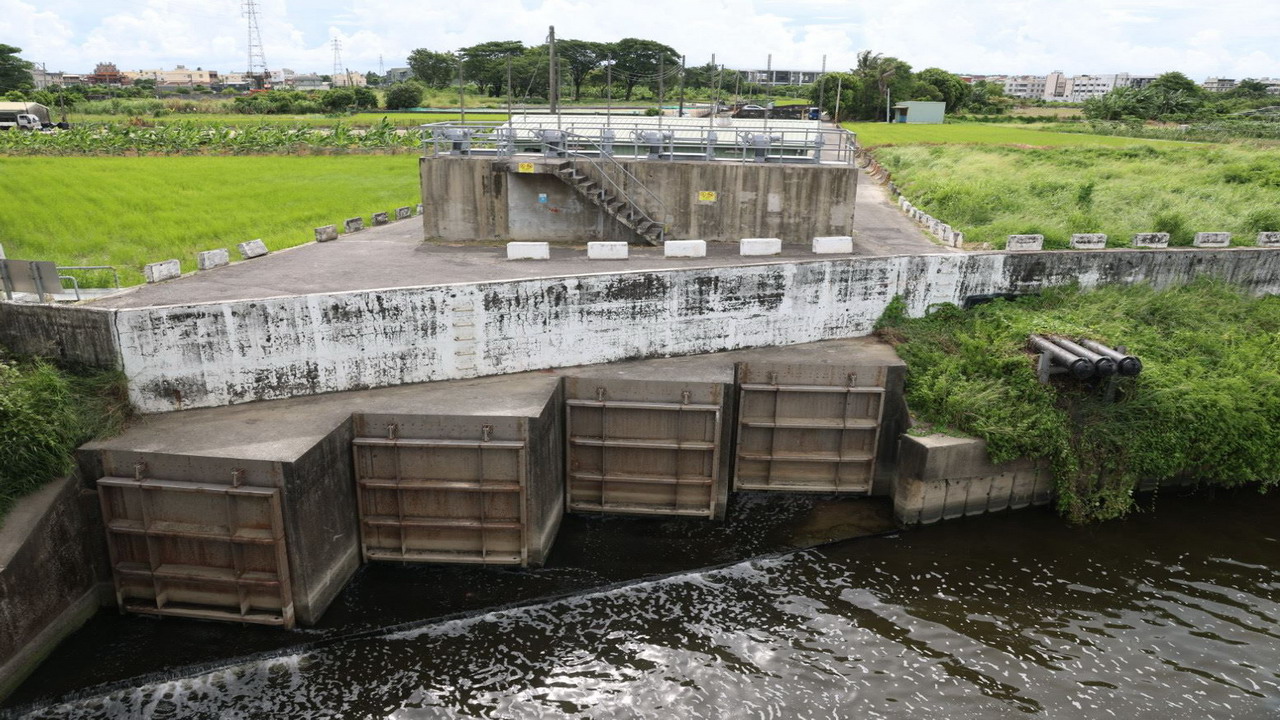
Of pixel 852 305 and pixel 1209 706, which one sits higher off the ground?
pixel 852 305

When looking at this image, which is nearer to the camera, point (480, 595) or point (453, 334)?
point (480, 595)

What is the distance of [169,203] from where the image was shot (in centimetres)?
2991

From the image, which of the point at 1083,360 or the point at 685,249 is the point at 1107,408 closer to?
the point at 1083,360

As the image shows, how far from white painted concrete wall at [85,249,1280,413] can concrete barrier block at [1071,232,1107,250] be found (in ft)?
3.43

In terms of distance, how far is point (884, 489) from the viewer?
20172 millimetres

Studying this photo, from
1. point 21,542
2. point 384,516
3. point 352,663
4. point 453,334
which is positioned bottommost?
point 352,663

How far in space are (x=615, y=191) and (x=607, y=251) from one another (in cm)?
332

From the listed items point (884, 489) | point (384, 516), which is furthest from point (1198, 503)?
point (384, 516)

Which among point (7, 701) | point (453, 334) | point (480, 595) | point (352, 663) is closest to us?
point (7, 701)

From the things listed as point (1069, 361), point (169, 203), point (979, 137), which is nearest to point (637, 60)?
point (979, 137)

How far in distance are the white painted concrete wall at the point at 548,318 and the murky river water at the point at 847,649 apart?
568cm

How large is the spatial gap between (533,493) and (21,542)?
337 inches

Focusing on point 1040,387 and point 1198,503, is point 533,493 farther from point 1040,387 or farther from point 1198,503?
point 1198,503

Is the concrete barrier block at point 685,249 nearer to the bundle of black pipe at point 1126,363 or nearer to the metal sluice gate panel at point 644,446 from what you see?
the metal sluice gate panel at point 644,446
